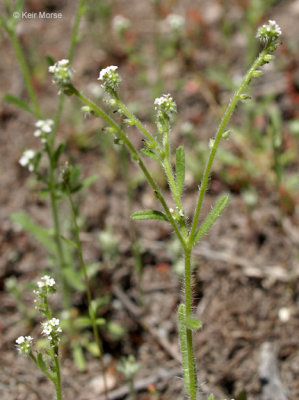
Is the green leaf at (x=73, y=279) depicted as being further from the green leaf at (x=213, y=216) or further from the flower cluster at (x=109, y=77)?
the flower cluster at (x=109, y=77)

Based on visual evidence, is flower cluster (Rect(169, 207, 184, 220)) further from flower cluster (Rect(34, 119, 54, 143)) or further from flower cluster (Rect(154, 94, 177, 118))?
flower cluster (Rect(34, 119, 54, 143))

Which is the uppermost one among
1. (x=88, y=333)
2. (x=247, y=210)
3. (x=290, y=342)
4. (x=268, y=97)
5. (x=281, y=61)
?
(x=281, y=61)

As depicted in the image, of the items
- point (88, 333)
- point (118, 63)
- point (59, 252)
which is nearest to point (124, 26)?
point (118, 63)

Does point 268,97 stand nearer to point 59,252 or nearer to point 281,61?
point 281,61

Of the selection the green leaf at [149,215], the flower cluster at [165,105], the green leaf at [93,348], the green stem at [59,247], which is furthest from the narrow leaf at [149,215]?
the green leaf at [93,348]

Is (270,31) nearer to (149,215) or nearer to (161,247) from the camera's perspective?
(149,215)

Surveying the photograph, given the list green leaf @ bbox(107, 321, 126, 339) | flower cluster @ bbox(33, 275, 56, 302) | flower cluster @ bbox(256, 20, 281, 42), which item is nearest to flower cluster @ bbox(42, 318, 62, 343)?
flower cluster @ bbox(33, 275, 56, 302)
